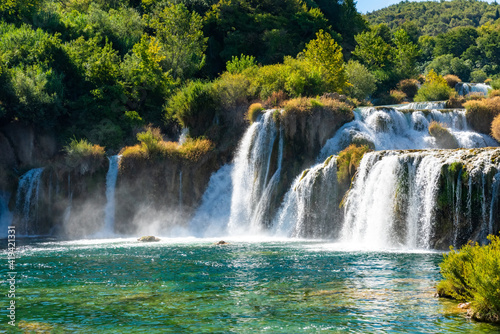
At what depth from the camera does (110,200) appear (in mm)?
44188

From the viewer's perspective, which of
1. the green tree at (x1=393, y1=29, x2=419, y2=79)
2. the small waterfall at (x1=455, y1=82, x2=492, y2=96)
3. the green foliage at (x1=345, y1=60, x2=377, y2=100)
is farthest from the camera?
the green tree at (x1=393, y1=29, x2=419, y2=79)

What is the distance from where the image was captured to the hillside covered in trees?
172500 millimetres

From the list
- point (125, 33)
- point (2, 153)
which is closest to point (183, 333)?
point (2, 153)

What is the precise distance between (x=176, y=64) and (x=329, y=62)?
57.4ft

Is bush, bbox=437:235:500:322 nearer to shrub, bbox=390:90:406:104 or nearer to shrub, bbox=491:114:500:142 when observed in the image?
shrub, bbox=491:114:500:142

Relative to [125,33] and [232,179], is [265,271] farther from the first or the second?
[125,33]

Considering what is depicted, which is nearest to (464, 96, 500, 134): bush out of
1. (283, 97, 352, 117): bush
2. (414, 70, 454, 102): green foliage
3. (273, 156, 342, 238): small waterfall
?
(283, 97, 352, 117): bush

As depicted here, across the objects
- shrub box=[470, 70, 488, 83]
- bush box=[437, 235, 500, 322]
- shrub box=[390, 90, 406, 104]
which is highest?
shrub box=[470, 70, 488, 83]

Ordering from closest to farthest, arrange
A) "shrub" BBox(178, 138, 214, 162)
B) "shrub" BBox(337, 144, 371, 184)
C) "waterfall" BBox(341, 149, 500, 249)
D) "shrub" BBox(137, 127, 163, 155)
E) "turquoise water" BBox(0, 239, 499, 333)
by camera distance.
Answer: "turquoise water" BBox(0, 239, 499, 333) → "waterfall" BBox(341, 149, 500, 249) → "shrub" BBox(337, 144, 371, 184) → "shrub" BBox(137, 127, 163, 155) → "shrub" BBox(178, 138, 214, 162)

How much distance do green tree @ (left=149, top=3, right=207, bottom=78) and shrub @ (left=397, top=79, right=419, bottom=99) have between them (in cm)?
2486

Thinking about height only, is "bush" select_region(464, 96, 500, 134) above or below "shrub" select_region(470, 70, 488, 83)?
below

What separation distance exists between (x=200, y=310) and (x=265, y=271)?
21.5 feet

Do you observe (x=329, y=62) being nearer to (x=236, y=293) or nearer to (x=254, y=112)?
(x=254, y=112)

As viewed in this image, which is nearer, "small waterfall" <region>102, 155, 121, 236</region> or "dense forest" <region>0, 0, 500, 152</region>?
"small waterfall" <region>102, 155, 121, 236</region>
